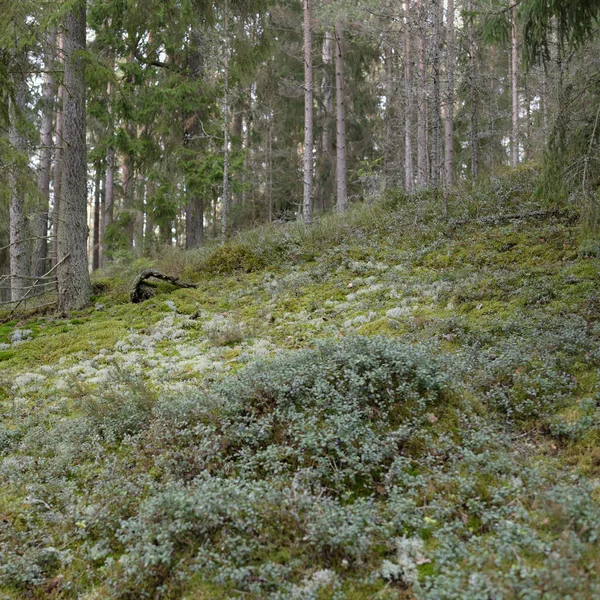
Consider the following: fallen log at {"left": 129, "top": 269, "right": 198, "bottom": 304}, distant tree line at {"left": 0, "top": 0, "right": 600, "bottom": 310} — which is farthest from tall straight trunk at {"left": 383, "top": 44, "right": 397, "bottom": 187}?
fallen log at {"left": 129, "top": 269, "right": 198, "bottom": 304}

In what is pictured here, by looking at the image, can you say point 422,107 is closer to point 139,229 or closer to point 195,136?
point 195,136

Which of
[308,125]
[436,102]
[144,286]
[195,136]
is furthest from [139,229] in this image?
[436,102]

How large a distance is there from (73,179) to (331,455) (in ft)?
28.8

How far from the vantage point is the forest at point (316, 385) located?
2869 millimetres

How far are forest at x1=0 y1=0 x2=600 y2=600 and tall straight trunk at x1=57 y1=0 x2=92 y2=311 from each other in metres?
0.05

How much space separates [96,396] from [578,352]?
16.1 feet

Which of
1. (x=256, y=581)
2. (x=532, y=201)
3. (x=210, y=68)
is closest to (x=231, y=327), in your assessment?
(x=256, y=581)

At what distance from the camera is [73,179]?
10.0 m

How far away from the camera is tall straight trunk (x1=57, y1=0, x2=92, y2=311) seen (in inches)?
390

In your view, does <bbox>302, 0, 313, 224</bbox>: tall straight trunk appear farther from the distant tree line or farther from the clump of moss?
the clump of moss

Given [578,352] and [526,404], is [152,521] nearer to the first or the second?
[526,404]

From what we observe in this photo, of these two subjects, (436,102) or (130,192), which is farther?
(130,192)

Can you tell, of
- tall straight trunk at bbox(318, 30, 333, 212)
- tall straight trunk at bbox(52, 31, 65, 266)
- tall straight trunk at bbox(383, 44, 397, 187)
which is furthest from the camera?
tall straight trunk at bbox(318, 30, 333, 212)

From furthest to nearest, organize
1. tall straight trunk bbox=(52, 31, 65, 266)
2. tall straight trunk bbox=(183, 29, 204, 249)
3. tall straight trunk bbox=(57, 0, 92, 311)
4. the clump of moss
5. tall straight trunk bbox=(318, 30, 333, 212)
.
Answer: tall straight trunk bbox=(318, 30, 333, 212), tall straight trunk bbox=(183, 29, 204, 249), the clump of moss, tall straight trunk bbox=(52, 31, 65, 266), tall straight trunk bbox=(57, 0, 92, 311)
